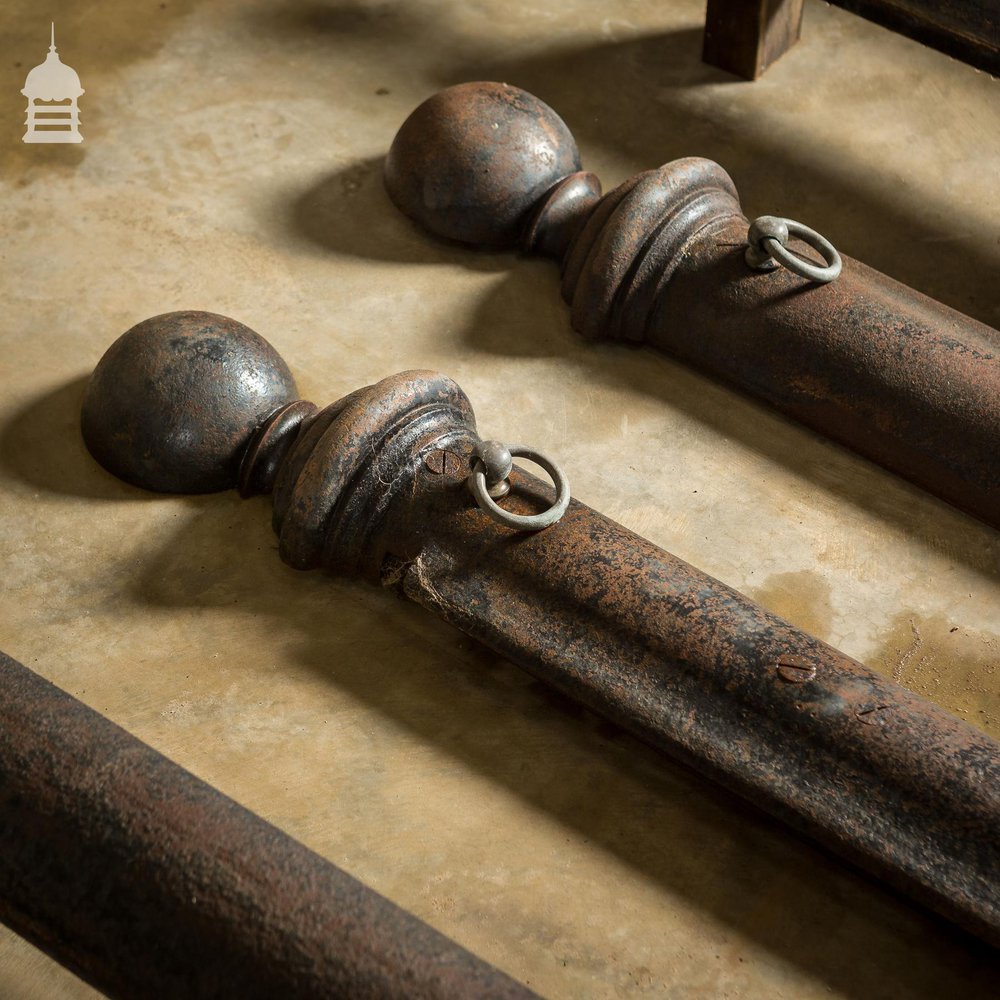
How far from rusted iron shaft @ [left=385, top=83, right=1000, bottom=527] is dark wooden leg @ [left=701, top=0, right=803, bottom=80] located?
1.00m

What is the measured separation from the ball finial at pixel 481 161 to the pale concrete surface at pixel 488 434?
0.14 meters

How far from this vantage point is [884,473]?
350 centimetres

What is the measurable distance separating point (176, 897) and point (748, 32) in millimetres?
3610

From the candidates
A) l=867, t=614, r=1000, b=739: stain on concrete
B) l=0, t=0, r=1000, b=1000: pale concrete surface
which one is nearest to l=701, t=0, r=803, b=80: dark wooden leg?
l=0, t=0, r=1000, b=1000: pale concrete surface

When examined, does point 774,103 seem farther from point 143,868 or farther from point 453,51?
point 143,868

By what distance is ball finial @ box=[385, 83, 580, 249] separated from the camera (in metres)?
3.93

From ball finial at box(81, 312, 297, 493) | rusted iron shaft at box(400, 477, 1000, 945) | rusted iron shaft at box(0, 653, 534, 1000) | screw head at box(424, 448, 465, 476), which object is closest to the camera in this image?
rusted iron shaft at box(0, 653, 534, 1000)

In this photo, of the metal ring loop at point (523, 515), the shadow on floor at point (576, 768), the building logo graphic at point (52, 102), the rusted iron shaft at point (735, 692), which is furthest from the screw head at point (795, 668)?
the building logo graphic at point (52, 102)

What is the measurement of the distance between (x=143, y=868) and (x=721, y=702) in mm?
Result: 1162

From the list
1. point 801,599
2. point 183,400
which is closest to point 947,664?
point 801,599

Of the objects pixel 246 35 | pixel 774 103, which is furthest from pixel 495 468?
pixel 246 35

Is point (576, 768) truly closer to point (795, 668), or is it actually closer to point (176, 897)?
point (795, 668)

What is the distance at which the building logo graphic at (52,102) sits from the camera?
451 centimetres

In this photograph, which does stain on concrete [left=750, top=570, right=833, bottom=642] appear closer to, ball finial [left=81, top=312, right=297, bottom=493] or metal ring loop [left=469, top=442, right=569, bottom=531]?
metal ring loop [left=469, top=442, right=569, bottom=531]
